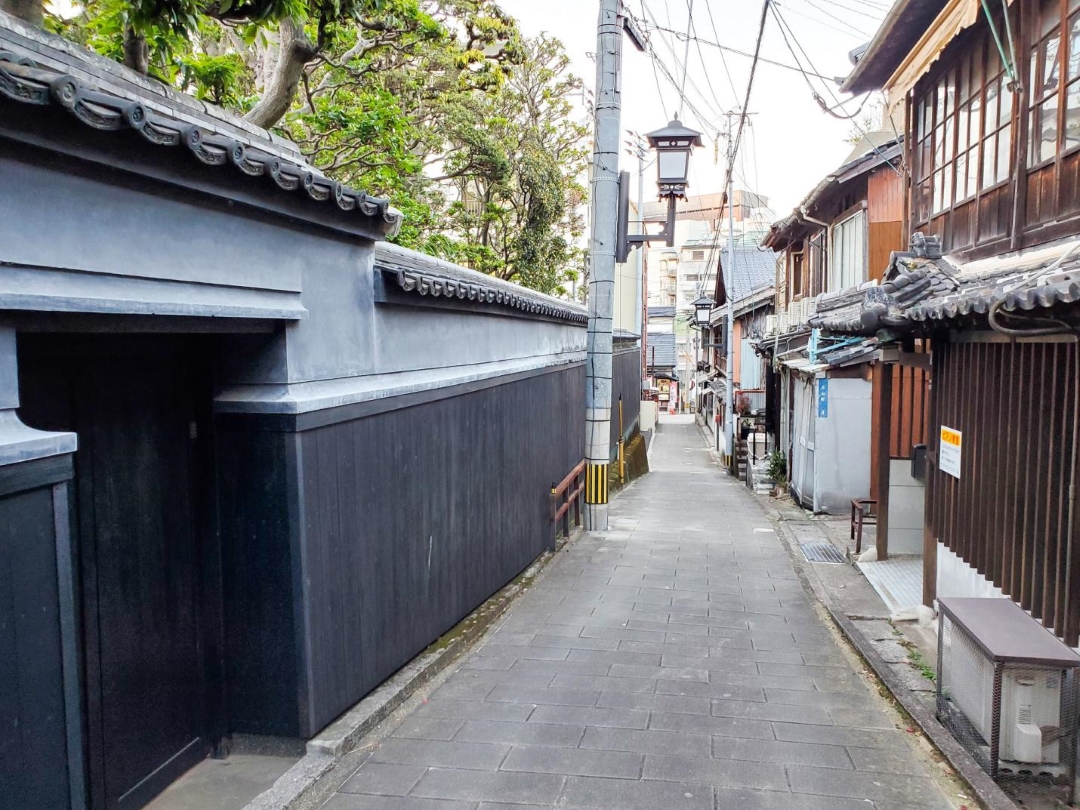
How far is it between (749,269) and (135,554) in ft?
132

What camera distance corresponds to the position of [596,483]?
15.3 m

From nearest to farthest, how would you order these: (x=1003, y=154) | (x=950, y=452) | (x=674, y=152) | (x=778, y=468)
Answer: (x=1003, y=154)
(x=950, y=452)
(x=674, y=152)
(x=778, y=468)

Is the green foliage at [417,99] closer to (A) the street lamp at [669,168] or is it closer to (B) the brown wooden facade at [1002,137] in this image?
(A) the street lamp at [669,168]

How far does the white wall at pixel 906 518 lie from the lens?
1222cm

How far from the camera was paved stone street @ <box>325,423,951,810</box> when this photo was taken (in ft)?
17.6

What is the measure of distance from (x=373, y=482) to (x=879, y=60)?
888 centimetres

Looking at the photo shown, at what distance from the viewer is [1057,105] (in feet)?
23.5

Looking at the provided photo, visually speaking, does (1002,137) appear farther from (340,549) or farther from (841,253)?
(841,253)

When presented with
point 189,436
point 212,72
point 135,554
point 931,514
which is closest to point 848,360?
point 931,514

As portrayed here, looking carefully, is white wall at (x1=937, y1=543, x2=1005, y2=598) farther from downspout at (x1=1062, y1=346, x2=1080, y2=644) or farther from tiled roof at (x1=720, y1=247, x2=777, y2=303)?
tiled roof at (x1=720, y1=247, x2=777, y2=303)

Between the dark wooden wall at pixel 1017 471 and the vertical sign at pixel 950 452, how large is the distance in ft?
0.29

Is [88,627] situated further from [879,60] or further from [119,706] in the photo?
[879,60]

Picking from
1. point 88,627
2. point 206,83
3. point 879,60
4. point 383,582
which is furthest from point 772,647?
point 206,83

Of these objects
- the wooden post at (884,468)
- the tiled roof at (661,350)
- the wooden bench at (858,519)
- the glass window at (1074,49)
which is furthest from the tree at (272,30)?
the tiled roof at (661,350)
